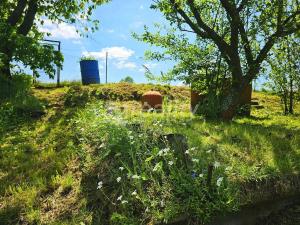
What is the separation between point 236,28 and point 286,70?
11.4ft

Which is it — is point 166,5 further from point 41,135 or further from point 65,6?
point 65,6

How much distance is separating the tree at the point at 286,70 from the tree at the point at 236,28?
2017 millimetres

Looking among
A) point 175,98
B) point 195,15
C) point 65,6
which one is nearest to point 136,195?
point 195,15

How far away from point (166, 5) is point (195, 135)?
11.8ft

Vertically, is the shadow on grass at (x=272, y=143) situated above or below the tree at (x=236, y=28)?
below

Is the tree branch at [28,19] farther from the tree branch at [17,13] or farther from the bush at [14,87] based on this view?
the bush at [14,87]

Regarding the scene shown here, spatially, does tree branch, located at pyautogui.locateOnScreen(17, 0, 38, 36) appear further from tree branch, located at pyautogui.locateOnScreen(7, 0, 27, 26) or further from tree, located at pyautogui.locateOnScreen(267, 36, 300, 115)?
tree, located at pyautogui.locateOnScreen(267, 36, 300, 115)

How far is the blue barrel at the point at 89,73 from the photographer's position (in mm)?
14190

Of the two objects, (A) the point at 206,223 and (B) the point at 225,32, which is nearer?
(A) the point at 206,223

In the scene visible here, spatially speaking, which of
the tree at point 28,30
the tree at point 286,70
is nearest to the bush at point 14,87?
the tree at point 28,30

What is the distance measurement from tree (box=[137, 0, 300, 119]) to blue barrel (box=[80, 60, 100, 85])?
5837mm

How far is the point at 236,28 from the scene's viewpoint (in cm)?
822

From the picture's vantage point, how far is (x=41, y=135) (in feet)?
24.5

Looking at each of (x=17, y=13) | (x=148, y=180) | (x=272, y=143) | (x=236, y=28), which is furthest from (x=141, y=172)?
(x=17, y=13)
